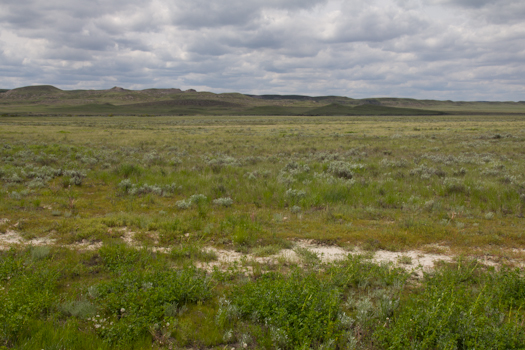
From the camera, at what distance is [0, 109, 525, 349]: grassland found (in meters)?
3.70

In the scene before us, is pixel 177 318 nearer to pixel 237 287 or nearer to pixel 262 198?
pixel 237 287

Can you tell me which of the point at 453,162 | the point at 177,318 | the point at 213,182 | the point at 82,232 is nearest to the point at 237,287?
the point at 177,318

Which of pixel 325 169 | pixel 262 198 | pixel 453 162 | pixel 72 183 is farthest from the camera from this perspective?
pixel 453 162

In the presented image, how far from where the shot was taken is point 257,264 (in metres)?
5.54

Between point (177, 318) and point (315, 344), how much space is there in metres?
1.73

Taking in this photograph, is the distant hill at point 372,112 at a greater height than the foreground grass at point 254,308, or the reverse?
the distant hill at point 372,112

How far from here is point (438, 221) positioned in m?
8.05

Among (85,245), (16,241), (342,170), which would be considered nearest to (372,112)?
(342,170)

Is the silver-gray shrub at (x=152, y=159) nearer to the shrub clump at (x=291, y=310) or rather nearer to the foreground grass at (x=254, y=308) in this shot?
the foreground grass at (x=254, y=308)

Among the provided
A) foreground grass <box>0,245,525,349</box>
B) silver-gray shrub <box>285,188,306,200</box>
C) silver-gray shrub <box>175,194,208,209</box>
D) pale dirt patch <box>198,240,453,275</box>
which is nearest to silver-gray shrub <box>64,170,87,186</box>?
silver-gray shrub <box>175,194,208,209</box>

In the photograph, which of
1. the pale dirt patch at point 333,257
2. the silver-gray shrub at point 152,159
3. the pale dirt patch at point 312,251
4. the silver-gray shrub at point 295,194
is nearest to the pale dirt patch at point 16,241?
the pale dirt patch at point 312,251

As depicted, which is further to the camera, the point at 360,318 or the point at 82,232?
the point at 82,232

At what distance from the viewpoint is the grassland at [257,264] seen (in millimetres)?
3701

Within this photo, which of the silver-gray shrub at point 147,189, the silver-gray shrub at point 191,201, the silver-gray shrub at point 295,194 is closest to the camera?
the silver-gray shrub at point 191,201
